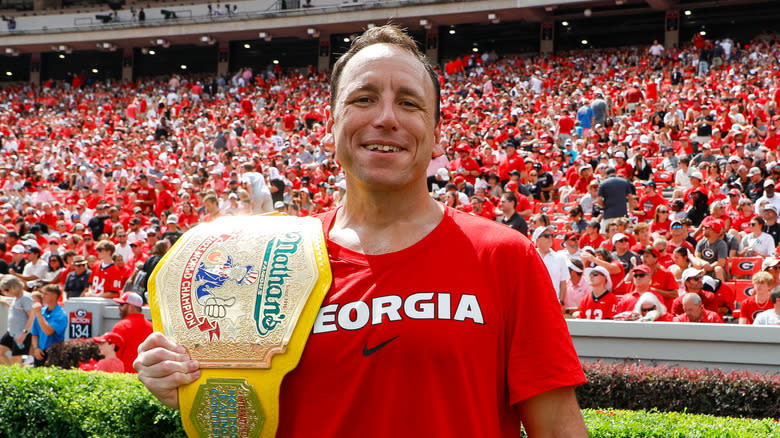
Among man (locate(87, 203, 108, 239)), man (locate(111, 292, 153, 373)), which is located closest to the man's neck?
man (locate(111, 292, 153, 373))

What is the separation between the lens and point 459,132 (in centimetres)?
1845

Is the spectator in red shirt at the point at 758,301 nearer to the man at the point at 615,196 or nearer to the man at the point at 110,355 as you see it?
the man at the point at 615,196

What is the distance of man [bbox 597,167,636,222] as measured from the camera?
10.9 meters

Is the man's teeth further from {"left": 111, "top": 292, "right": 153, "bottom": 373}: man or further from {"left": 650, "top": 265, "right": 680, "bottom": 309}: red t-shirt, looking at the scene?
{"left": 650, "top": 265, "right": 680, "bottom": 309}: red t-shirt

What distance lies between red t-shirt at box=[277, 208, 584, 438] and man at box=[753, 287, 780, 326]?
231 inches

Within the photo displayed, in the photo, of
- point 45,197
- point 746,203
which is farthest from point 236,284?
point 45,197

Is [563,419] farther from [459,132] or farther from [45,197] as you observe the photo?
[45,197]

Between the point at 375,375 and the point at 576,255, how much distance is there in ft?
26.9

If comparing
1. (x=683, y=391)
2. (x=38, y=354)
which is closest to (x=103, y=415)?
(x=683, y=391)

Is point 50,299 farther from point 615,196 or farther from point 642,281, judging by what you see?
point 615,196

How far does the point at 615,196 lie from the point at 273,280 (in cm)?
981

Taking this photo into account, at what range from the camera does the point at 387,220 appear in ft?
5.85

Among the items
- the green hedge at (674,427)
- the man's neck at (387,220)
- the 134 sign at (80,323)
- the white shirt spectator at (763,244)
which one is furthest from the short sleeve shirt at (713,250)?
the man's neck at (387,220)

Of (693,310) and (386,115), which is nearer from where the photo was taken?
(386,115)
